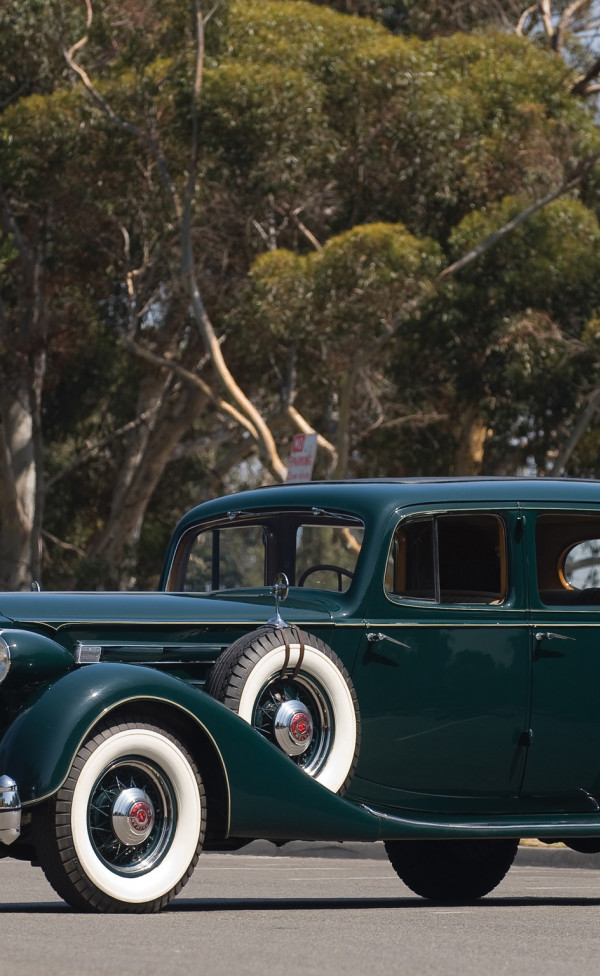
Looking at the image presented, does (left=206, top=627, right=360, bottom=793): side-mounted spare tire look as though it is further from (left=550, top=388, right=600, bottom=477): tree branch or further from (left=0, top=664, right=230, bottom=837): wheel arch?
(left=550, top=388, right=600, bottom=477): tree branch

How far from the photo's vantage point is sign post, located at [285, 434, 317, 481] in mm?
16375

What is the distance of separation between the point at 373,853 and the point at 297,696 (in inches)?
243

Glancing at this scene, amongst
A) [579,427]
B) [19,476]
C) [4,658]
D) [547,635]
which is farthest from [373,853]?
[19,476]

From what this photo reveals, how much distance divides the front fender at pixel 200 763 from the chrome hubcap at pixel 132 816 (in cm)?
32

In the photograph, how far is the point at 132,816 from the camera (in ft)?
22.6

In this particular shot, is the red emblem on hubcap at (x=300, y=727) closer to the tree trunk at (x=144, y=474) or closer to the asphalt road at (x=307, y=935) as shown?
the asphalt road at (x=307, y=935)

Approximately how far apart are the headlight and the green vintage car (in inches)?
0.9

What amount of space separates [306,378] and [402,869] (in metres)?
16.6

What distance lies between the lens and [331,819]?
738 cm

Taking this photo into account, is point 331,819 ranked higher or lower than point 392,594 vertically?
lower

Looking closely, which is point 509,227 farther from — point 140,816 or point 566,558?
point 140,816

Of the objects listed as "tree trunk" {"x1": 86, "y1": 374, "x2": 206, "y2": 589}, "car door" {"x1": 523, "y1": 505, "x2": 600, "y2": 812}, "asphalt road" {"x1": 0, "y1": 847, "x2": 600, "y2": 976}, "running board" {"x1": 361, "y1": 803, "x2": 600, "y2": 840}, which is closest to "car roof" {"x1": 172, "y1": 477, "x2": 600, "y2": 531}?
"car door" {"x1": 523, "y1": 505, "x2": 600, "y2": 812}

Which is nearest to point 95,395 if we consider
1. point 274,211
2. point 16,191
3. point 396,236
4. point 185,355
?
point 185,355

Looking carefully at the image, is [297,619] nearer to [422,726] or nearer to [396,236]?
[422,726]
